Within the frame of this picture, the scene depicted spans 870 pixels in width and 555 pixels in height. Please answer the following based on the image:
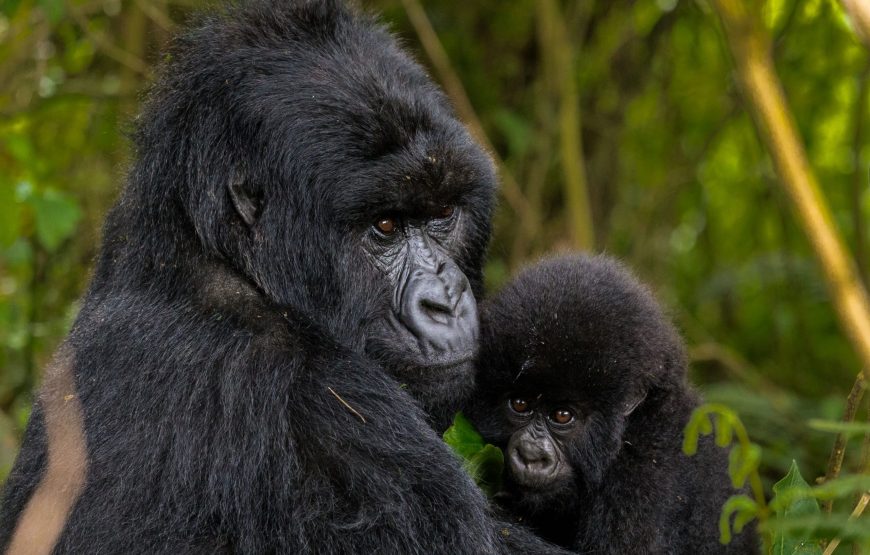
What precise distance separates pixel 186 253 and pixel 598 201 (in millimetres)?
4088

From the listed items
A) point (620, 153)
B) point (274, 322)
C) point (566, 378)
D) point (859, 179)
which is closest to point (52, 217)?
point (274, 322)

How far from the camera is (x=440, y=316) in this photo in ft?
9.78

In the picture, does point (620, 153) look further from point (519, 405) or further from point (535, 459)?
point (535, 459)

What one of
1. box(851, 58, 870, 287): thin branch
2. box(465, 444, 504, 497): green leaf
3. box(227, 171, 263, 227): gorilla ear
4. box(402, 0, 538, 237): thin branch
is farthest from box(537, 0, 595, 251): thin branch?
box(227, 171, 263, 227): gorilla ear

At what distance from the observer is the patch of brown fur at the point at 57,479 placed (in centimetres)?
269

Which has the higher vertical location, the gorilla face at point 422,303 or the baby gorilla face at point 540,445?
the gorilla face at point 422,303

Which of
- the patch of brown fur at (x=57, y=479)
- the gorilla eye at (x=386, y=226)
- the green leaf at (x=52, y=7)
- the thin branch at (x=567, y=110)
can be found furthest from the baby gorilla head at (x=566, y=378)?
the thin branch at (x=567, y=110)

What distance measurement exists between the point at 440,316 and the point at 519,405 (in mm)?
407

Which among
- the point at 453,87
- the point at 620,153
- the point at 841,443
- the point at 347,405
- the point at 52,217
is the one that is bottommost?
the point at 841,443

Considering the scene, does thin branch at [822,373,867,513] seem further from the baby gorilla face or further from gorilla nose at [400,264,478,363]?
gorilla nose at [400,264,478,363]

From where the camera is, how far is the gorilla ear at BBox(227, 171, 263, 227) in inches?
114

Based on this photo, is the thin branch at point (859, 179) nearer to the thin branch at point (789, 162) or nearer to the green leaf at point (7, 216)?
the thin branch at point (789, 162)

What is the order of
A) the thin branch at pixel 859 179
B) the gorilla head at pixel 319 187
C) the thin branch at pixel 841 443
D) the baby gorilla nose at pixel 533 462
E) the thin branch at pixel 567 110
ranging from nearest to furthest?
the thin branch at pixel 841 443 → the gorilla head at pixel 319 187 → the baby gorilla nose at pixel 533 462 → the thin branch at pixel 859 179 → the thin branch at pixel 567 110

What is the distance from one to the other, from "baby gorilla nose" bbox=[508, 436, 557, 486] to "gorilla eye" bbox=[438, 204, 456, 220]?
2.30 ft
